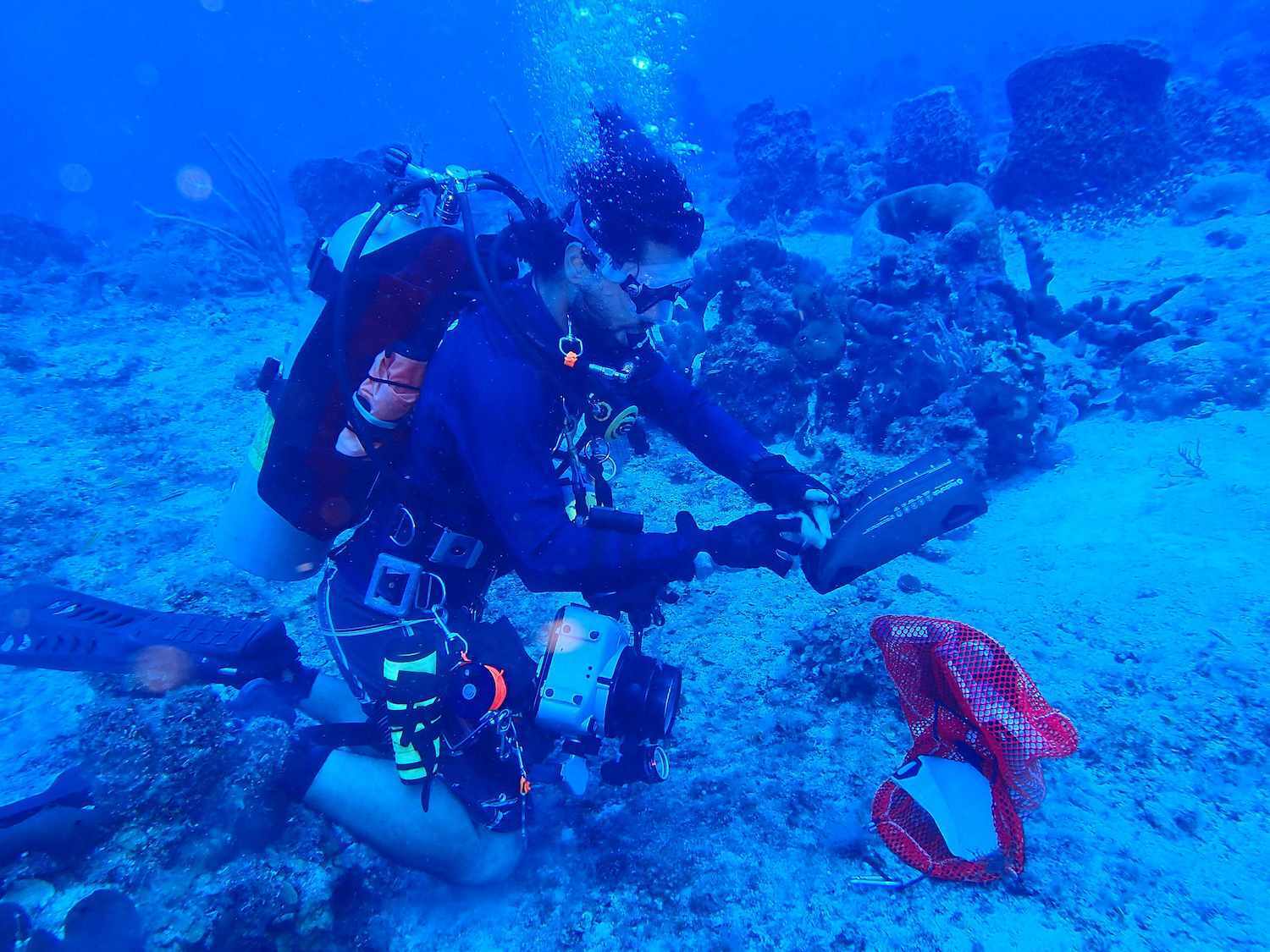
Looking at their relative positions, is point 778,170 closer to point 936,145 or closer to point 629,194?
point 936,145

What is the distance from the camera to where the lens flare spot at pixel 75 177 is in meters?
41.2

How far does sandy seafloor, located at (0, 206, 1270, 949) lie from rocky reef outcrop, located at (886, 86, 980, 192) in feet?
30.1

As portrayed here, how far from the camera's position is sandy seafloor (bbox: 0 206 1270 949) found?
220 cm

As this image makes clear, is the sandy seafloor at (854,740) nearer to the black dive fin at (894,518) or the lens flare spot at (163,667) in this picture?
the lens flare spot at (163,667)

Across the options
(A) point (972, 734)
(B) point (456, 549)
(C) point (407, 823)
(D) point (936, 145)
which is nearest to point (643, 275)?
(B) point (456, 549)

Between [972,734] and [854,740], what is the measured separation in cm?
74

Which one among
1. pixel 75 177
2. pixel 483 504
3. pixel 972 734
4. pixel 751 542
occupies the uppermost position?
pixel 75 177

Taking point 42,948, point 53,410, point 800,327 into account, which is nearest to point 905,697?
point 42,948

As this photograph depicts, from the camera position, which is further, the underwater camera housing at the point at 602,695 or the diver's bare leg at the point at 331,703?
the diver's bare leg at the point at 331,703

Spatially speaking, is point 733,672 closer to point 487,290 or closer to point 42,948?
point 487,290

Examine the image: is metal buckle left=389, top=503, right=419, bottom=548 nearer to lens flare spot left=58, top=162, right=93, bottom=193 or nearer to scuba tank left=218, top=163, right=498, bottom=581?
scuba tank left=218, top=163, right=498, bottom=581

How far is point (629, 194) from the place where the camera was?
2.35 metres

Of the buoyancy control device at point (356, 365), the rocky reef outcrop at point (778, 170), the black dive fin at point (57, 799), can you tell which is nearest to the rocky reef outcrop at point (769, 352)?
the buoyancy control device at point (356, 365)

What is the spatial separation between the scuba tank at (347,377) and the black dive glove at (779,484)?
1628 mm
